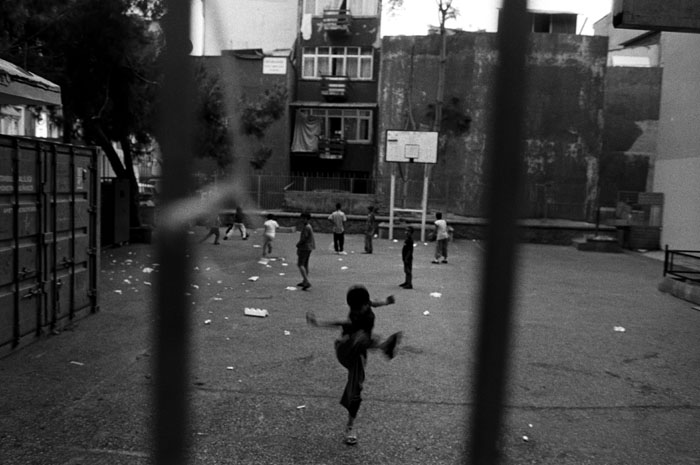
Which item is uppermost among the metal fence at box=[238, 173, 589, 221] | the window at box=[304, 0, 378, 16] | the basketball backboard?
the window at box=[304, 0, 378, 16]

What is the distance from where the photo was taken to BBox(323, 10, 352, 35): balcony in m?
29.0

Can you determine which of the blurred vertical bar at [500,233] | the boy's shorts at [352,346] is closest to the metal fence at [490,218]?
the blurred vertical bar at [500,233]

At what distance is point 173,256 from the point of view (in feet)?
4.21

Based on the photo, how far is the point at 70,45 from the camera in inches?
467

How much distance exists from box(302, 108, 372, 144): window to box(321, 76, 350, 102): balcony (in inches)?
25.1

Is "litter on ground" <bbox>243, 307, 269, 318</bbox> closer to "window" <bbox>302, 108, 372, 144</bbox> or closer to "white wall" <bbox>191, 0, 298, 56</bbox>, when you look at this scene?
"white wall" <bbox>191, 0, 298, 56</bbox>

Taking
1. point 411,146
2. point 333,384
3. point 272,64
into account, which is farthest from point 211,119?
point 411,146

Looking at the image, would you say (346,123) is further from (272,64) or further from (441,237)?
(272,64)

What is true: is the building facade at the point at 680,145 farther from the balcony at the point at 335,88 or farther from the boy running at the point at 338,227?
the balcony at the point at 335,88

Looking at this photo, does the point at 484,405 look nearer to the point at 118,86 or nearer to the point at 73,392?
the point at 73,392

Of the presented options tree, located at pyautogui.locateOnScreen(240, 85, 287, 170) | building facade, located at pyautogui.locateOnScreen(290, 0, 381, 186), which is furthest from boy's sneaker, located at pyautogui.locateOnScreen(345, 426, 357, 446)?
building facade, located at pyautogui.locateOnScreen(290, 0, 381, 186)

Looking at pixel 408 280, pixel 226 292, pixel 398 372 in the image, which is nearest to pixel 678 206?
pixel 408 280

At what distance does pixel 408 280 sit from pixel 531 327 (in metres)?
3.50

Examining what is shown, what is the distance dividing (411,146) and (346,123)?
8.86 meters
